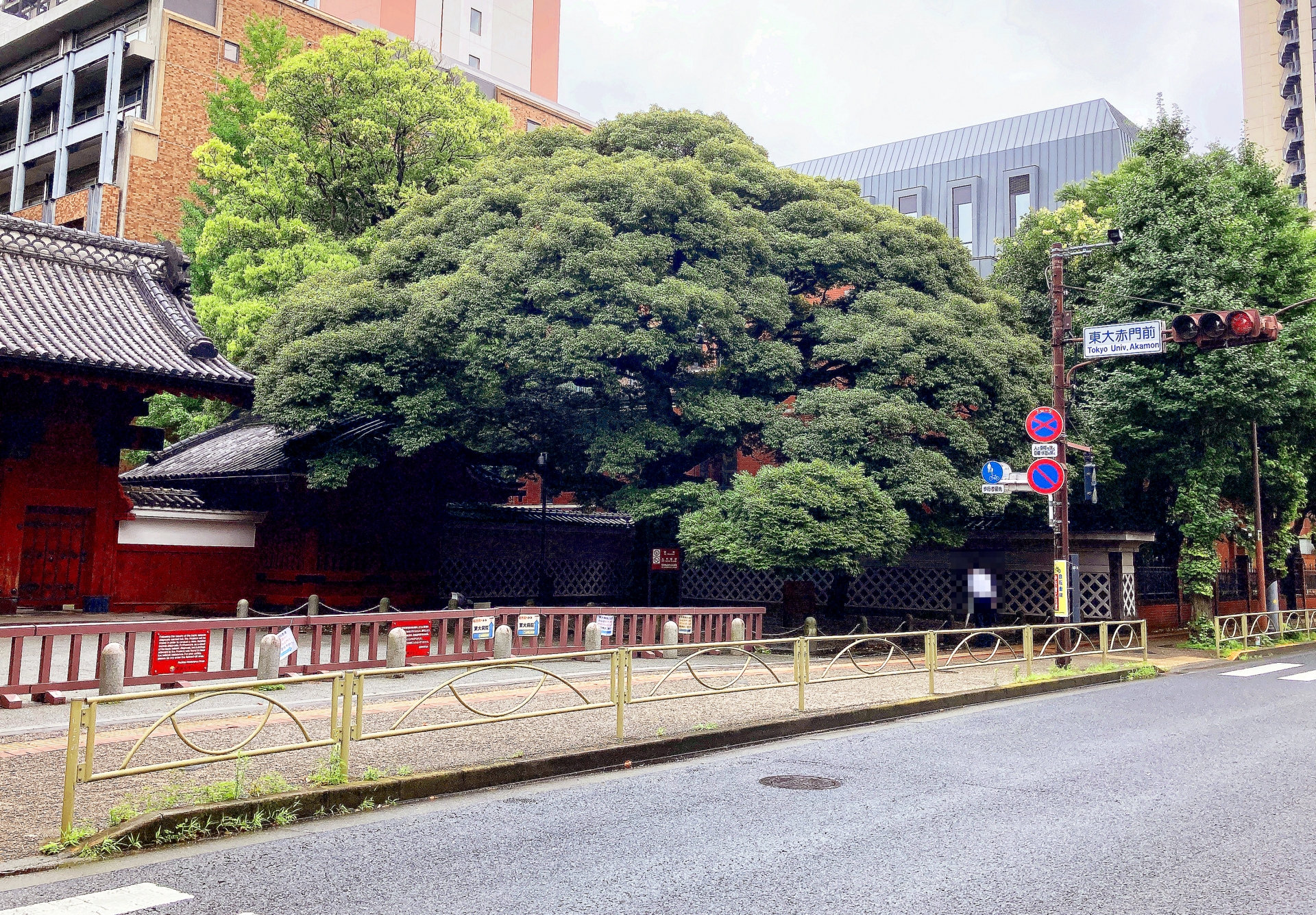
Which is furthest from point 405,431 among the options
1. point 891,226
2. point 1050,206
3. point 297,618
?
point 1050,206

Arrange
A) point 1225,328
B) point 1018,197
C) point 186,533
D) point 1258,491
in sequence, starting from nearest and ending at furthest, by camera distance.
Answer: point 1225,328 < point 186,533 < point 1258,491 < point 1018,197

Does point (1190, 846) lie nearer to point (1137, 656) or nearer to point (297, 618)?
point (297, 618)

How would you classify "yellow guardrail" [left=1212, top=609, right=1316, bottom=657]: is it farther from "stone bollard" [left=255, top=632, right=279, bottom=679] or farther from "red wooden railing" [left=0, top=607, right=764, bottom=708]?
"stone bollard" [left=255, top=632, right=279, bottom=679]

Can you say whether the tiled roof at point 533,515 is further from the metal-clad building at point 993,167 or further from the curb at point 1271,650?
the metal-clad building at point 993,167

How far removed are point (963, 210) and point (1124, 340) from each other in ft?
155

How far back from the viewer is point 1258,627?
2856cm

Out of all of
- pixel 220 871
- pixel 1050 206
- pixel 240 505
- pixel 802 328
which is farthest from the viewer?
pixel 1050 206

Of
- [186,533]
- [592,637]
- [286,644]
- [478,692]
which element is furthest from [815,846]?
[186,533]

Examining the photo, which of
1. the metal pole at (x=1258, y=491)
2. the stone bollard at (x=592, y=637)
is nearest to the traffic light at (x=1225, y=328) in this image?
the stone bollard at (x=592, y=637)

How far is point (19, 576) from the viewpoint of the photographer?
67.4ft

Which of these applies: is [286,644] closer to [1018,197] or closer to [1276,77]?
[1018,197]

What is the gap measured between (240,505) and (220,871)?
2232 centimetres

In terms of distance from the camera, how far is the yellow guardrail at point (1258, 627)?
23250 mm

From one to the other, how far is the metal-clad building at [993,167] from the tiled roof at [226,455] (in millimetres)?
38386
